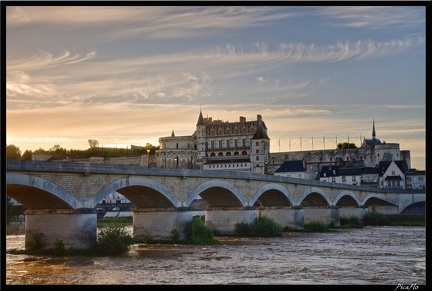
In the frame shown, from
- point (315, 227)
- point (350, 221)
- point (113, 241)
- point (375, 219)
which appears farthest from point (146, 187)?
point (375, 219)

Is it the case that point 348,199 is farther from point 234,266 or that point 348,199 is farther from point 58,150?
point 58,150

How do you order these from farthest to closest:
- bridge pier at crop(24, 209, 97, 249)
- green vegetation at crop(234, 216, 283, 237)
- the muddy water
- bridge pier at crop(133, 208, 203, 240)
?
1. green vegetation at crop(234, 216, 283, 237)
2. bridge pier at crop(133, 208, 203, 240)
3. bridge pier at crop(24, 209, 97, 249)
4. the muddy water

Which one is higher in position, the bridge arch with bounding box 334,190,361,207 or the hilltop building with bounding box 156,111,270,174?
the hilltop building with bounding box 156,111,270,174

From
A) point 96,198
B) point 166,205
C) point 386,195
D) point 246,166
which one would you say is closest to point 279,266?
point 96,198

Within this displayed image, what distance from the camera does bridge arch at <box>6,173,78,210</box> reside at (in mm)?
25656

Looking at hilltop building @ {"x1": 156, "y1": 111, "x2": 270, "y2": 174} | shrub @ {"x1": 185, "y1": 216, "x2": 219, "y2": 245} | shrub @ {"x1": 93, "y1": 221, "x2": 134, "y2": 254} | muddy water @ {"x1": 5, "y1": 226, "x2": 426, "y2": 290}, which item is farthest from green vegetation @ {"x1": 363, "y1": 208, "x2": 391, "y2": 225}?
hilltop building @ {"x1": 156, "y1": 111, "x2": 270, "y2": 174}

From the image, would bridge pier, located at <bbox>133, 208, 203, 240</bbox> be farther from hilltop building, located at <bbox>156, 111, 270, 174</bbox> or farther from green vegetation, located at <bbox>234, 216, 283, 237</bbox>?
hilltop building, located at <bbox>156, 111, 270, 174</bbox>

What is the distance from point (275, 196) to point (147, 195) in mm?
17712

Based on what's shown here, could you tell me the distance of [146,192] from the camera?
3509cm

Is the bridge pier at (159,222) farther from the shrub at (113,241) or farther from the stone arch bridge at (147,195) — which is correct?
the shrub at (113,241)

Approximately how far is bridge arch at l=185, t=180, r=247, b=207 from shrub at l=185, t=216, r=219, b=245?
3.14 metres

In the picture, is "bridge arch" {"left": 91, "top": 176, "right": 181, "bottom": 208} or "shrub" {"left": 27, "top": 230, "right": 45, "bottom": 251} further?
"bridge arch" {"left": 91, "top": 176, "right": 181, "bottom": 208}

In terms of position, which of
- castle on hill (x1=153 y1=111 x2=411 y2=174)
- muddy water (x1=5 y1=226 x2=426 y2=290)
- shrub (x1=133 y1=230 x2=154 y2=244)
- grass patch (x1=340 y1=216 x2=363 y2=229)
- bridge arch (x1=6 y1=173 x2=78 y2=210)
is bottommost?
muddy water (x1=5 y1=226 x2=426 y2=290)

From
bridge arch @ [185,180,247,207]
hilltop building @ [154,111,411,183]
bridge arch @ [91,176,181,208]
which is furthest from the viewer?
hilltop building @ [154,111,411,183]
